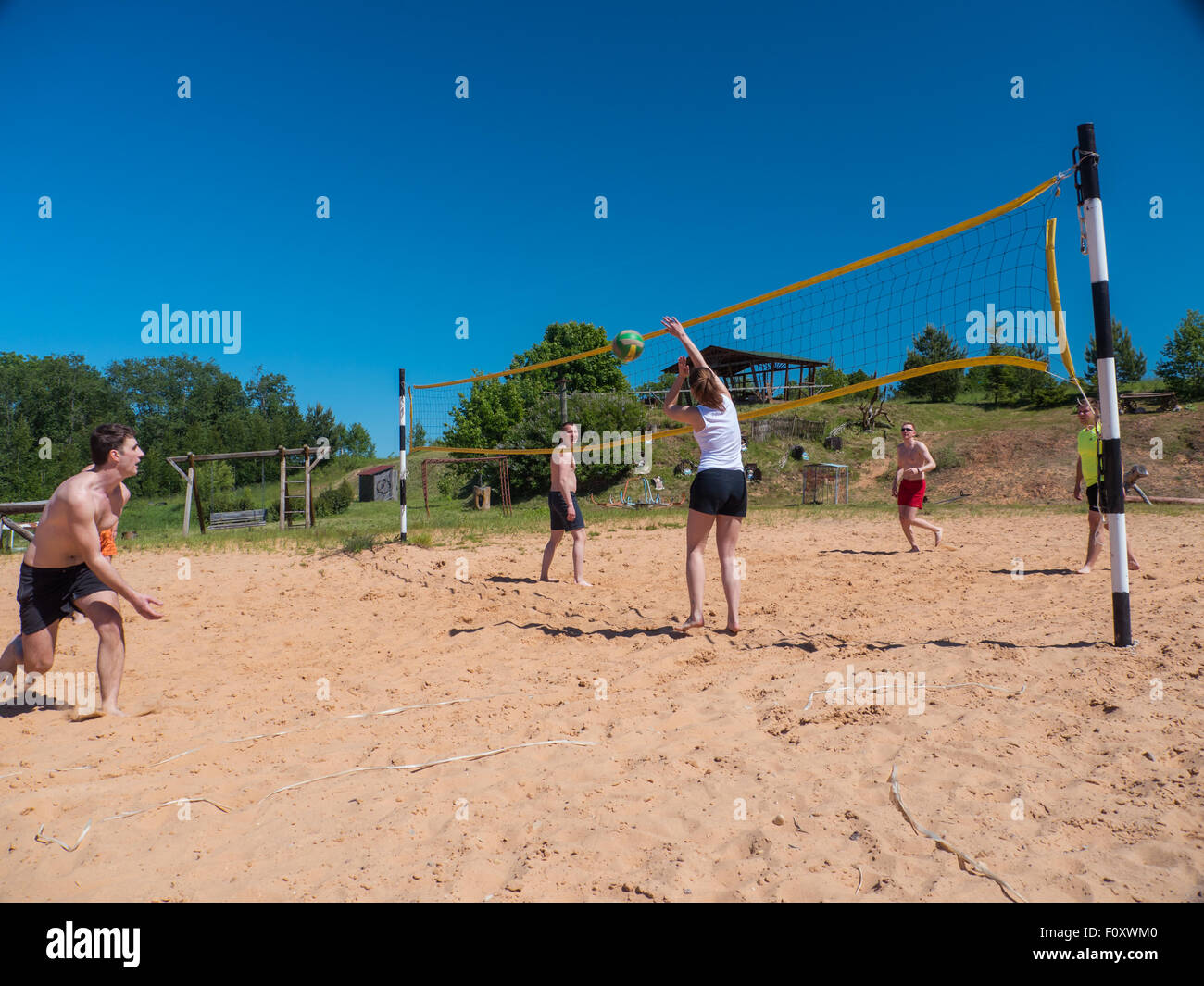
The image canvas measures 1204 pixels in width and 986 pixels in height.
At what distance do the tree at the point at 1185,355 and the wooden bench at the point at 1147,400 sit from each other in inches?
153

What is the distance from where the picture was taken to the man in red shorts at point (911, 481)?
293 inches

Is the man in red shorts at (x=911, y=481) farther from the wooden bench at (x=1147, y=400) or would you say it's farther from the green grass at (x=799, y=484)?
the wooden bench at (x=1147, y=400)

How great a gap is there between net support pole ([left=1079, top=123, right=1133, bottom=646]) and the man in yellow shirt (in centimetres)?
200

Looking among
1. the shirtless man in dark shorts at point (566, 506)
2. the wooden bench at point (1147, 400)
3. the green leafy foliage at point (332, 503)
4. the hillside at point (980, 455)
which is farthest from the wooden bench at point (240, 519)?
the wooden bench at point (1147, 400)

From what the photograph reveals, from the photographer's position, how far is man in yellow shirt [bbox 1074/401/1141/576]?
5508mm

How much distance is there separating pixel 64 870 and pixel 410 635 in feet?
9.30

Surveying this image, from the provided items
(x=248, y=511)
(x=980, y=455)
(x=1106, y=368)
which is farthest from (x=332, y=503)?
(x=1106, y=368)

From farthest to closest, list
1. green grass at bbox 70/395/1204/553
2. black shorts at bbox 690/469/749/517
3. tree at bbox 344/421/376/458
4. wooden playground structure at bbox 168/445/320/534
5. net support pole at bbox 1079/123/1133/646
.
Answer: tree at bbox 344/421/376/458 → wooden playground structure at bbox 168/445/320/534 → green grass at bbox 70/395/1204/553 → black shorts at bbox 690/469/749/517 → net support pole at bbox 1079/123/1133/646

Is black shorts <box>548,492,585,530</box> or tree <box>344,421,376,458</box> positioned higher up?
tree <box>344,421,376,458</box>

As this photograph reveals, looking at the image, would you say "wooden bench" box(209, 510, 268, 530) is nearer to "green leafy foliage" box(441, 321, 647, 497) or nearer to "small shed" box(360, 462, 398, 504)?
"green leafy foliage" box(441, 321, 647, 497)

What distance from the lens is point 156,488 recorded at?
138 ft

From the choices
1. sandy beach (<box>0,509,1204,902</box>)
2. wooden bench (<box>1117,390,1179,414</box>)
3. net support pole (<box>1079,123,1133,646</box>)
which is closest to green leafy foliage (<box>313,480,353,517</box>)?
sandy beach (<box>0,509,1204,902</box>)
